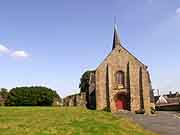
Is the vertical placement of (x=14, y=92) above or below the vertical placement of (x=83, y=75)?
below

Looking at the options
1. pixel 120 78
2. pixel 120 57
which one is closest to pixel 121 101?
pixel 120 78

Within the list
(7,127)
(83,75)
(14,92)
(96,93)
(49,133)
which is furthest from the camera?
(83,75)

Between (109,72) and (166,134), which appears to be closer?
(166,134)

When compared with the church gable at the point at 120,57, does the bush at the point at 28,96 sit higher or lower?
lower

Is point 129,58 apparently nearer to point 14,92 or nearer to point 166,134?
point 14,92

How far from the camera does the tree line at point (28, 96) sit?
142 feet

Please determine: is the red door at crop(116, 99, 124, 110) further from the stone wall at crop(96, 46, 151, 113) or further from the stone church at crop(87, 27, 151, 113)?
the stone wall at crop(96, 46, 151, 113)

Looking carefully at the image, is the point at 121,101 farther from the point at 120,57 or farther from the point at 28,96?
the point at 28,96

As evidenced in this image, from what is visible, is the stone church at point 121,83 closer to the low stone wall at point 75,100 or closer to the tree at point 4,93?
the low stone wall at point 75,100

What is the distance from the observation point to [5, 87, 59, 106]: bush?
142 feet

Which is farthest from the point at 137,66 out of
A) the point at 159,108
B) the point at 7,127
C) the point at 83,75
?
the point at 83,75

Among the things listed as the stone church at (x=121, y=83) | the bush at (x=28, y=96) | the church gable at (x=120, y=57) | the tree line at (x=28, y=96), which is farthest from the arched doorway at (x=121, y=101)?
the bush at (x=28, y=96)

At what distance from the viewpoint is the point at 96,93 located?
47.3 meters

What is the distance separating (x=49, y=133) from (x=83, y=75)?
74692mm
